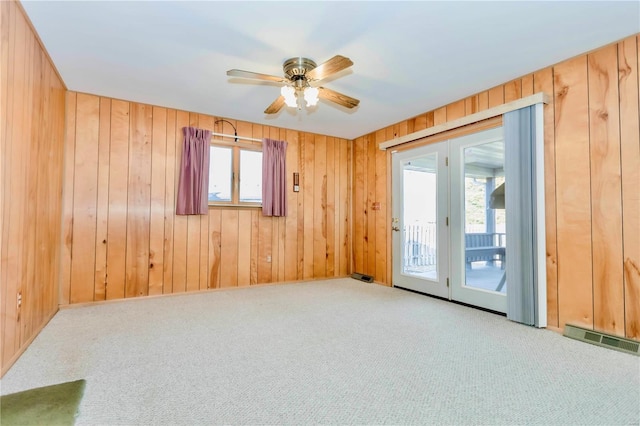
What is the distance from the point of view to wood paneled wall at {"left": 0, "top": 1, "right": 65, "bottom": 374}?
1993 millimetres

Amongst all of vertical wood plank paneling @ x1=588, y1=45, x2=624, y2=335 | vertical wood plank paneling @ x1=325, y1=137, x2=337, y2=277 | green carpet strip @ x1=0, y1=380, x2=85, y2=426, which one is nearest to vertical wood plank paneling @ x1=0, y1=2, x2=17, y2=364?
green carpet strip @ x1=0, y1=380, x2=85, y2=426

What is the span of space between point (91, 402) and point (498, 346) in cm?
280

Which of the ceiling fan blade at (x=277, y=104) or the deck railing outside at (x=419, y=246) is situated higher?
the ceiling fan blade at (x=277, y=104)

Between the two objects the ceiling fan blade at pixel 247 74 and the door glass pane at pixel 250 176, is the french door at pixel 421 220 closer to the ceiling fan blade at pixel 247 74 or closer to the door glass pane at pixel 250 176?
the door glass pane at pixel 250 176

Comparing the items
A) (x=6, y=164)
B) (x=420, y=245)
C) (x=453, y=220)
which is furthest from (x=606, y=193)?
(x=6, y=164)

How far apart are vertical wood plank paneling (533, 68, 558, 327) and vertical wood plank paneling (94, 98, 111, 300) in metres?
4.89

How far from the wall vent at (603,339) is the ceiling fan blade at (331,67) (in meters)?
2.95

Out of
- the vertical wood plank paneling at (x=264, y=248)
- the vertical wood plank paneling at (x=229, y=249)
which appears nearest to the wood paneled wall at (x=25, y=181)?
the vertical wood plank paneling at (x=229, y=249)

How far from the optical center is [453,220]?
3.88m

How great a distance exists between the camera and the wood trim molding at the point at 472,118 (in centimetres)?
296

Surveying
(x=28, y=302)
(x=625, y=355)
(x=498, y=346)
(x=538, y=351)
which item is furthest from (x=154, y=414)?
(x=625, y=355)

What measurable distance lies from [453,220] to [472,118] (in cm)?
124

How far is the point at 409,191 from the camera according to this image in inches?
180

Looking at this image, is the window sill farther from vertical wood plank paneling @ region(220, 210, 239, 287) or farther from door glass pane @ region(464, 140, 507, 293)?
door glass pane @ region(464, 140, 507, 293)
